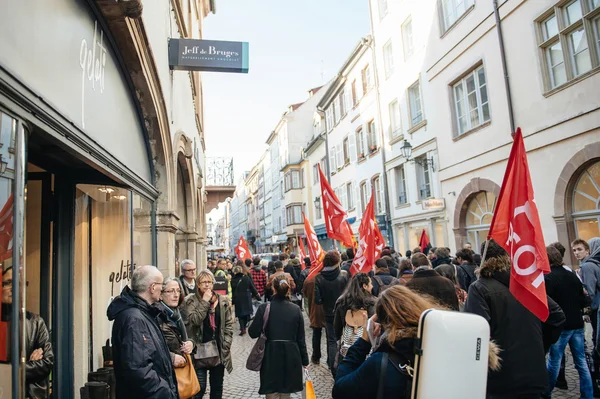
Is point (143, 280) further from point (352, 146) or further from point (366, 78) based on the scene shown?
point (352, 146)

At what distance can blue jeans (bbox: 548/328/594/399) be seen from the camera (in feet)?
16.7

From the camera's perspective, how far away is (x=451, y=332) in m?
2.07

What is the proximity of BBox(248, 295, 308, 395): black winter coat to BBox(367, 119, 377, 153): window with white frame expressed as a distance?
18.1m

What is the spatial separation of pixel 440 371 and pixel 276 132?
50077mm

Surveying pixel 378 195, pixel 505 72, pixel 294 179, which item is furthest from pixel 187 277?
pixel 294 179

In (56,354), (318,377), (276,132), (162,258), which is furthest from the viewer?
(276,132)

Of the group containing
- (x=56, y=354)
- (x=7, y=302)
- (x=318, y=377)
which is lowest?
(x=318, y=377)

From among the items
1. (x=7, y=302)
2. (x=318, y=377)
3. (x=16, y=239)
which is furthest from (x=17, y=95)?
(x=318, y=377)

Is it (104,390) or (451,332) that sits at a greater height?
(451,332)

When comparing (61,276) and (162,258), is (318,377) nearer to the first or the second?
(162,258)

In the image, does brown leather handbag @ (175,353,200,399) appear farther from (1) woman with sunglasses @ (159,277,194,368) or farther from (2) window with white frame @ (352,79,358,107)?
(2) window with white frame @ (352,79,358,107)

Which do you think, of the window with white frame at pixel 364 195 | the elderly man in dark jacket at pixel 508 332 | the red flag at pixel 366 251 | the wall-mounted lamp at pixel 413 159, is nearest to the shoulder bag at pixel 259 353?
the elderly man in dark jacket at pixel 508 332

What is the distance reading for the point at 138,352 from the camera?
10.3ft

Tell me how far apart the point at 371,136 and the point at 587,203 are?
1386 cm
